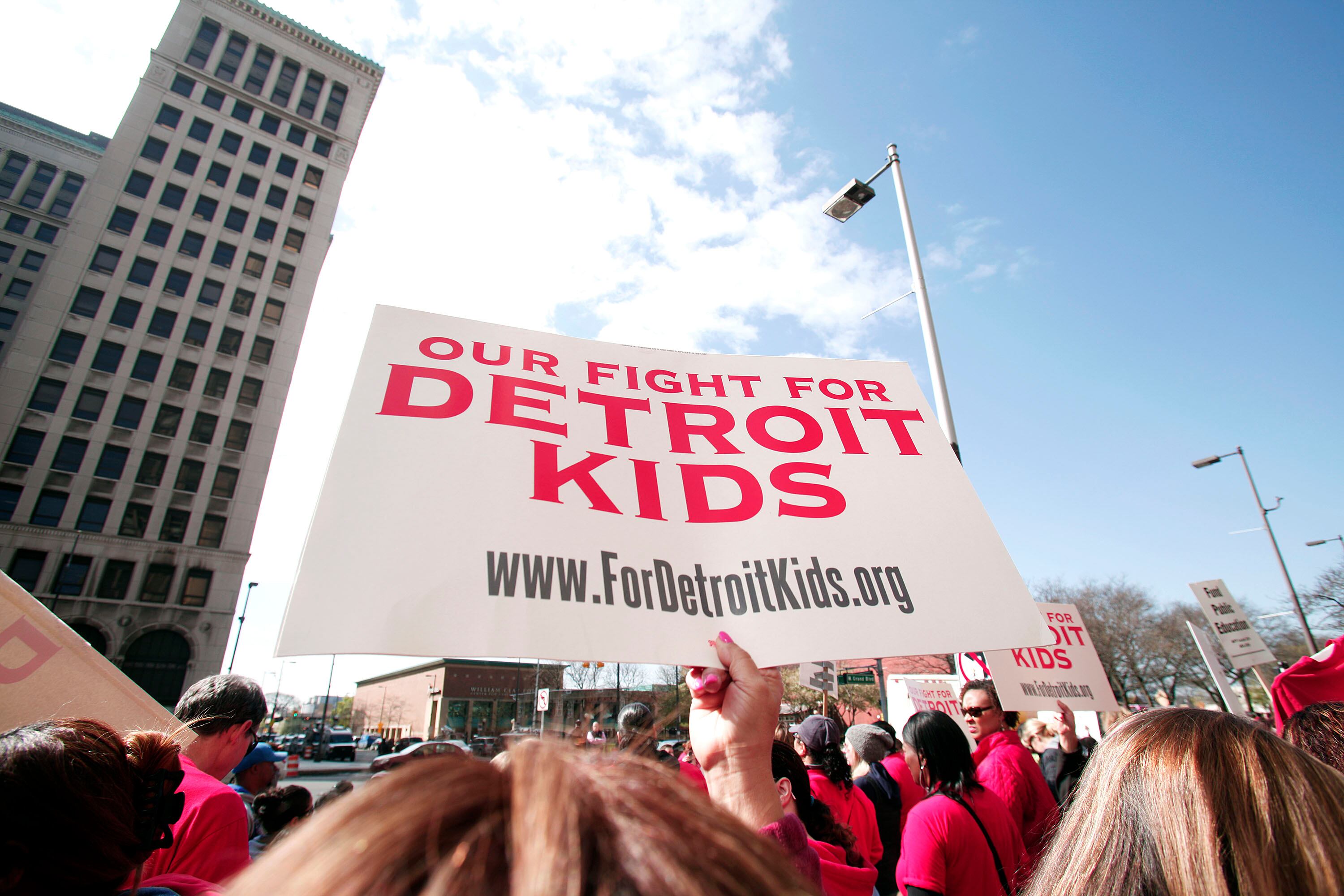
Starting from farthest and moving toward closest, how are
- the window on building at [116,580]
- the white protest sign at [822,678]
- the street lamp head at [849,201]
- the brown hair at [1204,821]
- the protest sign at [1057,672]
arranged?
the window on building at [116,580]
the white protest sign at [822,678]
the street lamp head at [849,201]
the protest sign at [1057,672]
the brown hair at [1204,821]

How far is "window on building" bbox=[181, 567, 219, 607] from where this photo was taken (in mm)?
33156

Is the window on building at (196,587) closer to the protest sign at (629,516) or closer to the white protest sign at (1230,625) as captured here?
the protest sign at (629,516)

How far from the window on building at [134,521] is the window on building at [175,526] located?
0.71 meters

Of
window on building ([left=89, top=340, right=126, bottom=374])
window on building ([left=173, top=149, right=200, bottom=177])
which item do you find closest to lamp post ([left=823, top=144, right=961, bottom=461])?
window on building ([left=89, top=340, right=126, bottom=374])

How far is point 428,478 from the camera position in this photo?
1848 mm

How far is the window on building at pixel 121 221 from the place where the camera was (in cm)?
3572

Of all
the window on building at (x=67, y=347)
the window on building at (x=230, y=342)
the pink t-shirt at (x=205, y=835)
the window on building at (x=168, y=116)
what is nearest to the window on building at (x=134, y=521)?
the window on building at (x=67, y=347)

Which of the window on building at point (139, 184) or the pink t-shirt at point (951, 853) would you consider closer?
the pink t-shirt at point (951, 853)

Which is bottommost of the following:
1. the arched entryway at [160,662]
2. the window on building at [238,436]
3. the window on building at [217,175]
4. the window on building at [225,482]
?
the arched entryway at [160,662]

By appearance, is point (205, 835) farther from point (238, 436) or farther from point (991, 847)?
point (238, 436)

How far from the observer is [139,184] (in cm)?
3666

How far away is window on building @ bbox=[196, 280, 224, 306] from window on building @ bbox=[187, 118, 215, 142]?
9089 millimetres

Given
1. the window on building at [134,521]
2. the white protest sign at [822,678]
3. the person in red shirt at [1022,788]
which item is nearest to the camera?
the person in red shirt at [1022,788]

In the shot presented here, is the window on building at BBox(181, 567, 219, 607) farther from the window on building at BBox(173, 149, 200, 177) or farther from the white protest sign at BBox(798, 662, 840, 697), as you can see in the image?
the white protest sign at BBox(798, 662, 840, 697)
